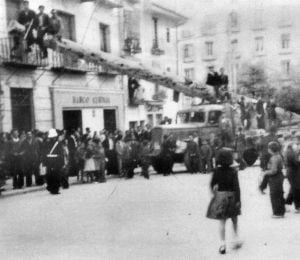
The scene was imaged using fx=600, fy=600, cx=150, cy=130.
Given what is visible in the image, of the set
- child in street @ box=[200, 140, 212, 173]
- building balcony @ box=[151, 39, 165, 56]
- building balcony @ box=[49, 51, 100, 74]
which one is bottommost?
child in street @ box=[200, 140, 212, 173]

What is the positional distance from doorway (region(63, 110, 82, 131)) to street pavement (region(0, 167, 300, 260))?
516 centimetres

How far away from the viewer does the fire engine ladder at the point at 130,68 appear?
48.1ft

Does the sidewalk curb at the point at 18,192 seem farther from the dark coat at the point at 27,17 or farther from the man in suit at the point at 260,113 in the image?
the man in suit at the point at 260,113

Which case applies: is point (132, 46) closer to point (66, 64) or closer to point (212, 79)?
point (66, 64)

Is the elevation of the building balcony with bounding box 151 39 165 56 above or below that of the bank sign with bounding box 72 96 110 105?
above

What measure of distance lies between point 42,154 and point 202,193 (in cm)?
400

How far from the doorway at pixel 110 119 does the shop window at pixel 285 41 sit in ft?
37.5

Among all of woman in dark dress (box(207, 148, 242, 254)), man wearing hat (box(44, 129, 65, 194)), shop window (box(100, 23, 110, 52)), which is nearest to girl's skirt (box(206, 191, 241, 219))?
woman in dark dress (box(207, 148, 242, 254))

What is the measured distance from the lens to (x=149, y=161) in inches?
651

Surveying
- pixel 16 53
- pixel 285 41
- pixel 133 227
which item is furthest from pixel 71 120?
pixel 285 41

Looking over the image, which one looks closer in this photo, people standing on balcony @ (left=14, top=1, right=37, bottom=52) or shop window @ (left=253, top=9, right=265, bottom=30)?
shop window @ (left=253, top=9, right=265, bottom=30)

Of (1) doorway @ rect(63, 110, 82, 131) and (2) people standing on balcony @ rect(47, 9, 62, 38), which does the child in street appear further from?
(2) people standing on balcony @ rect(47, 9, 62, 38)

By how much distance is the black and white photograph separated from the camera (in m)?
7.43

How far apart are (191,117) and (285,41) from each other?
10373mm
